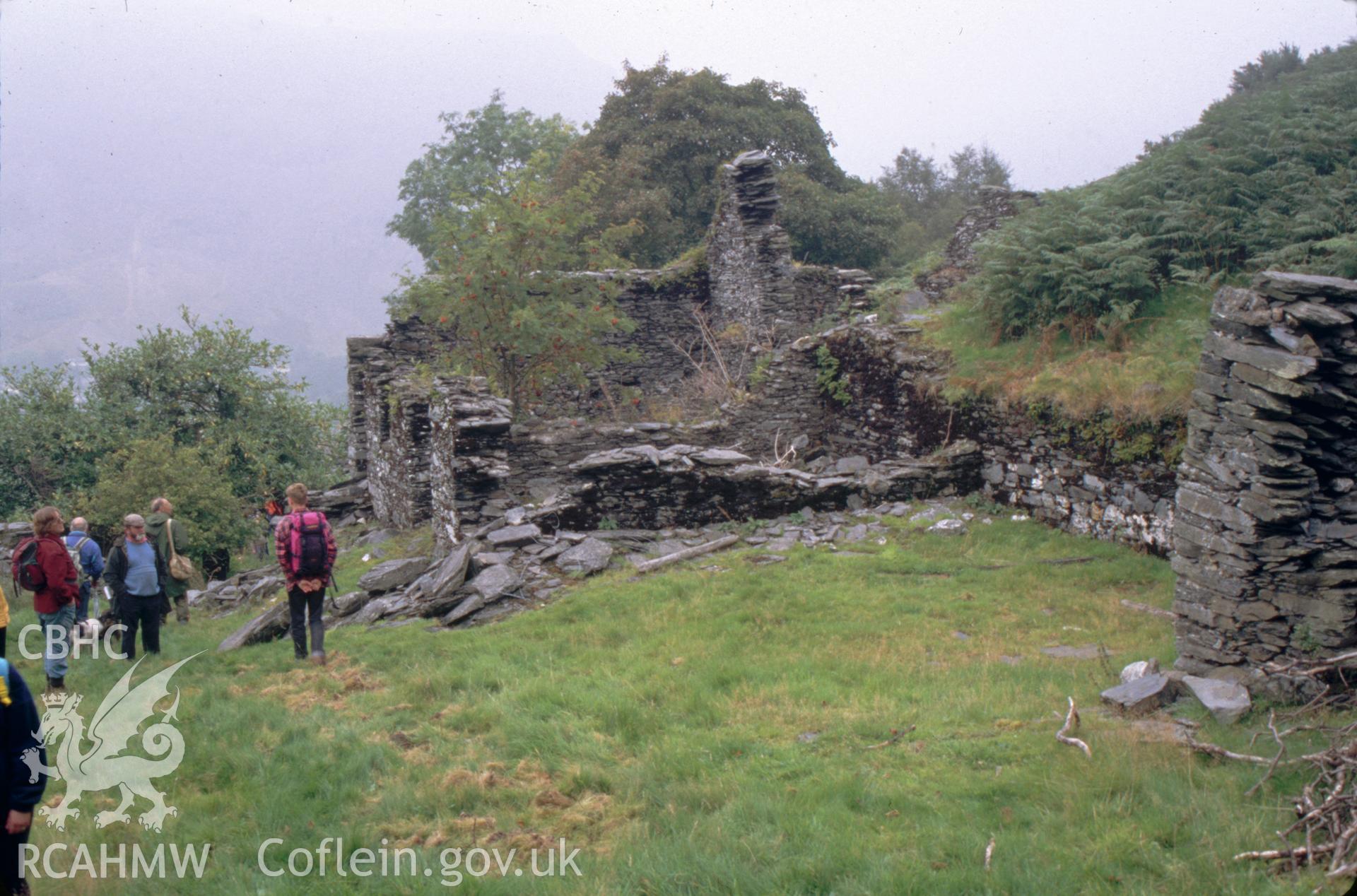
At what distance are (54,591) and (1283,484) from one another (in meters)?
10.5

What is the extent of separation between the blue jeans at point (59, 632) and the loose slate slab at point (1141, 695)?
29.7ft

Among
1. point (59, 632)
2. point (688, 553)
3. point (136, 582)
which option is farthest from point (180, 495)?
point (688, 553)

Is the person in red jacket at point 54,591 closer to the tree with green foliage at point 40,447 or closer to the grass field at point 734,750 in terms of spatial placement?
the grass field at point 734,750

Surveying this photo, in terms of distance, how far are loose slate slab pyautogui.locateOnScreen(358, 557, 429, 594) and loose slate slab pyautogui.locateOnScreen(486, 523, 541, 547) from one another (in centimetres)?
97

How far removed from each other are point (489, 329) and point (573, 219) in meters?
2.46

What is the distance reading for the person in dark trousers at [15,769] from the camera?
397 centimetres

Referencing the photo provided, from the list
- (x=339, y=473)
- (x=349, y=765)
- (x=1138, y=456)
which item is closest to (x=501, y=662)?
(x=349, y=765)

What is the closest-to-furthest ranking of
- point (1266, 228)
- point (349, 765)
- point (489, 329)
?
point (349, 765) < point (1266, 228) < point (489, 329)

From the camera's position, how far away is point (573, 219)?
15484 mm

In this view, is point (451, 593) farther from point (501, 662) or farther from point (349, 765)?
point (349, 765)

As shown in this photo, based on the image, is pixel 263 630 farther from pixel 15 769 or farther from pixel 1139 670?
pixel 1139 670

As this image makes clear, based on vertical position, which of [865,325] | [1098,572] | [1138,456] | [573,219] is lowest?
[1098,572]

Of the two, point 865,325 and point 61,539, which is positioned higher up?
point 865,325

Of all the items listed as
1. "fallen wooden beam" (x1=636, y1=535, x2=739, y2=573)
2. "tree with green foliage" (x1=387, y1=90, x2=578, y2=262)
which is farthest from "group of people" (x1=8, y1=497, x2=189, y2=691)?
"tree with green foliage" (x1=387, y1=90, x2=578, y2=262)
